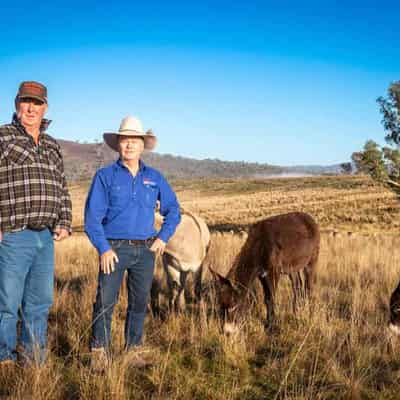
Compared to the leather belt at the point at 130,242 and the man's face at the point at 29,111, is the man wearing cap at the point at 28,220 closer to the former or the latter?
the man's face at the point at 29,111

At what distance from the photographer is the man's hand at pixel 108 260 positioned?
369 cm

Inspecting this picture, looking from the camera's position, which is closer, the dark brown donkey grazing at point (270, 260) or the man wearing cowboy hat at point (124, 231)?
the man wearing cowboy hat at point (124, 231)

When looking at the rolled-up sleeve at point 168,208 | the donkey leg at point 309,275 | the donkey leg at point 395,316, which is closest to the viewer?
the rolled-up sleeve at point 168,208

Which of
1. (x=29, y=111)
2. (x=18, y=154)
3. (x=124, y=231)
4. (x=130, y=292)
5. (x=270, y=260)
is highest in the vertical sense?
(x=29, y=111)

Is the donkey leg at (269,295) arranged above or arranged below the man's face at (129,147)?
below

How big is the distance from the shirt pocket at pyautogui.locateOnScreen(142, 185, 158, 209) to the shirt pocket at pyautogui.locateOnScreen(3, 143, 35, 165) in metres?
1.14

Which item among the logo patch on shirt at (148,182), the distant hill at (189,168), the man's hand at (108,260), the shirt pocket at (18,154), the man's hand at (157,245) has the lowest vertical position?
the man's hand at (108,260)

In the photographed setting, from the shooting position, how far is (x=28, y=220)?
12.0 feet

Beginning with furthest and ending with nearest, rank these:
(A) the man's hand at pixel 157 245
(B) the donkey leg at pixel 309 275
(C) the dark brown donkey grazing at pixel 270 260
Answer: (B) the donkey leg at pixel 309 275
(C) the dark brown donkey grazing at pixel 270 260
(A) the man's hand at pixel 157 245

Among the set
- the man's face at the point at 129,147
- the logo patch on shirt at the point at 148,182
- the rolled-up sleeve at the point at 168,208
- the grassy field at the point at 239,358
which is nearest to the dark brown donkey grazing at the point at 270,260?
the grassy field at the point at 239,358

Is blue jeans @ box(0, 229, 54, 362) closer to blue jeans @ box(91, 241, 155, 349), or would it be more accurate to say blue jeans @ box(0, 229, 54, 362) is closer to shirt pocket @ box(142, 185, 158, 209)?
blue jeans @ box(91, 241, 155, 349)

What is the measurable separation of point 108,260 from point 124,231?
0.35 metres

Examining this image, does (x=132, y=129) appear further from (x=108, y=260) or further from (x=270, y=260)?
(x=270, y=260)

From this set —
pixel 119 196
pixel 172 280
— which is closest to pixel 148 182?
pixel 119 196
